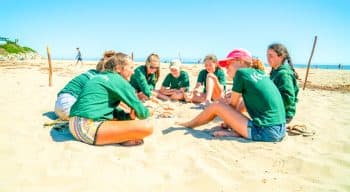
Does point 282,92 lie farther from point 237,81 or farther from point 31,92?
point 31,92

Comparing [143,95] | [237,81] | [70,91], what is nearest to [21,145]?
[70,91]

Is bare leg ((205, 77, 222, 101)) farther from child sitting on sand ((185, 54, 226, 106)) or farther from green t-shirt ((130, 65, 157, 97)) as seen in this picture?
green t-shirt ((130, 65, 157, 97))

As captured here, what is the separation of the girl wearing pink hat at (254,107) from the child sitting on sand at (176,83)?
2954 millimetres

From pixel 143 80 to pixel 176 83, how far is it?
4.22ft

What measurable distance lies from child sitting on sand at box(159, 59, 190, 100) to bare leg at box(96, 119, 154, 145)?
3.43 meters

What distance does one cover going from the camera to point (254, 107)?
4004 millimetres

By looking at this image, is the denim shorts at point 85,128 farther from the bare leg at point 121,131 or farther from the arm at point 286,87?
the arm at point 286,87

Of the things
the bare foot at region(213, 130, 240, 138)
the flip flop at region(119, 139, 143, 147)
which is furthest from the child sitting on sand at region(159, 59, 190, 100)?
the flip flop at region(119, 139, 143, 147)

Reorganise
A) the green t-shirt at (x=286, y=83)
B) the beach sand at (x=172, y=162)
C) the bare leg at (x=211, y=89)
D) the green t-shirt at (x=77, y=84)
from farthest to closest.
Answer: the bare leg at (x=211, y=89), the green t-shirt at (x=77, y=84), the green t-shirt at (x=286, y=83), the beach sand at (x=172, y=162)

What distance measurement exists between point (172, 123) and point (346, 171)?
2678 millimetres

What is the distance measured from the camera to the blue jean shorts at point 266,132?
13.1 ft

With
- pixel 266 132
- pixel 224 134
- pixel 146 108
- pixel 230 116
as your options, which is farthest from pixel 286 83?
pixel 146 108

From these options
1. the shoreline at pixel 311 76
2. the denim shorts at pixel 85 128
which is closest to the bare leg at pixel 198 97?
the denim shorts at pixel 85 128

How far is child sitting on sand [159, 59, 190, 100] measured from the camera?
7.26 metres
